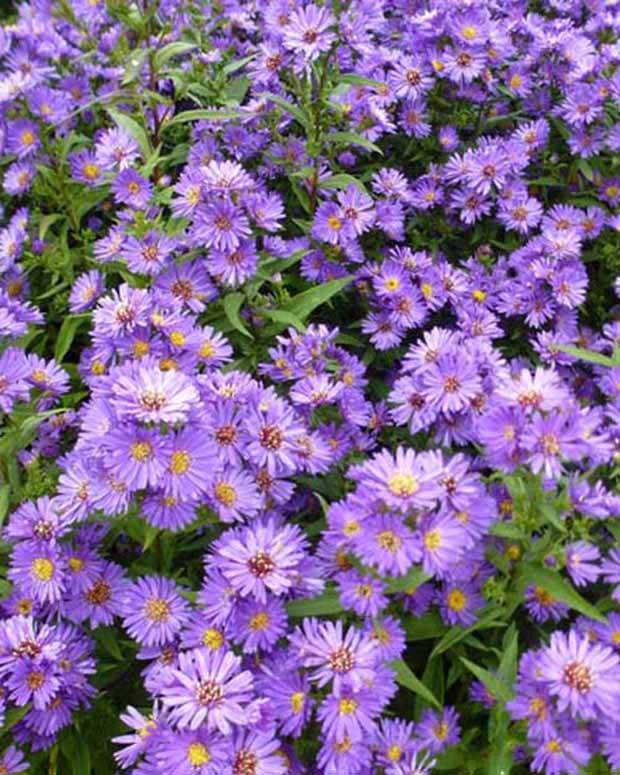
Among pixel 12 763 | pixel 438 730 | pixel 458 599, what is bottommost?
pixel 12 763

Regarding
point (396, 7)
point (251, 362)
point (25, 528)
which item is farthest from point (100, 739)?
point (396, 7)

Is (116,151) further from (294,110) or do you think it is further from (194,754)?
(194,754)

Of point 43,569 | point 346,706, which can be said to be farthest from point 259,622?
point 43,569

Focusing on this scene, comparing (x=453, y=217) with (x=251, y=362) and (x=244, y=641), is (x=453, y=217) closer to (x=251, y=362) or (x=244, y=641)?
(x=251, y=362)

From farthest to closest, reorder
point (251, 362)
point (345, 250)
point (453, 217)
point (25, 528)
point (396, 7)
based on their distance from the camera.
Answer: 1. point (396, 7)
2. point (453, 217)
3. point (345, 250)
4. point (251, 362)
5. point (25, 528)

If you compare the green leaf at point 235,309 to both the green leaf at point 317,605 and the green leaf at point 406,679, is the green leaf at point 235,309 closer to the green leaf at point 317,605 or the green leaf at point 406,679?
the green leaf at point 317,605

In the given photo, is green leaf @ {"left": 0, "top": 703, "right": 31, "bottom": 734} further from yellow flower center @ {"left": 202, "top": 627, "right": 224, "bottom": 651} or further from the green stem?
yellow flower center @ {"left": 202, "top": 627, "right": 224, "bottom": 651}
